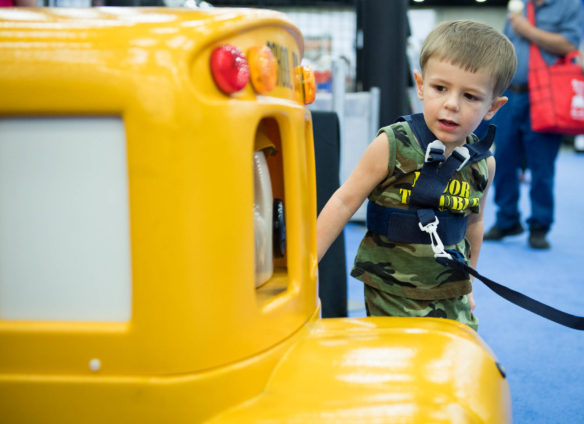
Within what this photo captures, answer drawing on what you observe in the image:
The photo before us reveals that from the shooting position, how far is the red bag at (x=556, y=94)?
2.72 m

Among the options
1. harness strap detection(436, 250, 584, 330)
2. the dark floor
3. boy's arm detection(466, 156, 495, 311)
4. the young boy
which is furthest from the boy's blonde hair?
the dark floor

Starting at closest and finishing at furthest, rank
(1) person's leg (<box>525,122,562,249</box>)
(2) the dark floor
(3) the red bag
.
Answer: (2) the dark floor, (3) the red bag, (1) person's leg (<box>525,122,562,249</box>)

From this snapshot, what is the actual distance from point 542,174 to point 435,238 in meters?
2.17

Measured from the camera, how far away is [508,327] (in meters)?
1.89

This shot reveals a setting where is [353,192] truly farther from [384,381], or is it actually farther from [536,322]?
[536,322]

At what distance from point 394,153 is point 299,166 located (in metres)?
0.30

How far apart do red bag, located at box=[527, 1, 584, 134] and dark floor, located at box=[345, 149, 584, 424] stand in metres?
0.62

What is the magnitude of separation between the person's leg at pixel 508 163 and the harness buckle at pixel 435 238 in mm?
2208

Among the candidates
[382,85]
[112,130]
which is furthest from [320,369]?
[382,85]

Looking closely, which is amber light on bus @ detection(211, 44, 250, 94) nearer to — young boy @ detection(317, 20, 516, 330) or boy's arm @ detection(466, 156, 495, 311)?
young boy @ detection(317, 20, 516, 330)

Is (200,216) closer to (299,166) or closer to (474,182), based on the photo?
(299,166)

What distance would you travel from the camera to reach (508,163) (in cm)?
310

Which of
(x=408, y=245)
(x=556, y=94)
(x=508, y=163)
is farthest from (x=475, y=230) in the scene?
(x=508, y=163)

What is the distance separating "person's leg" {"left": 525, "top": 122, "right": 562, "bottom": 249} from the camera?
291 centimetres
